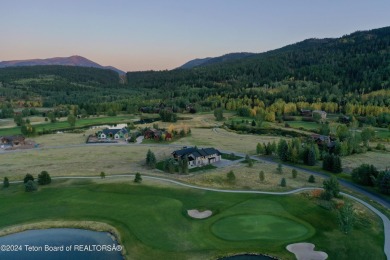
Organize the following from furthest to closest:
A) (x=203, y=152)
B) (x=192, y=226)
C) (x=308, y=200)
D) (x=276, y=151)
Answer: (x=276, y=151) → (x=203, y=152) → (x=308, y=200) → (x=192, y=226)

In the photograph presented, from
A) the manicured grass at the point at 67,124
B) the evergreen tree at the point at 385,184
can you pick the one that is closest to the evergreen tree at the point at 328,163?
the evergreen tree at the point at 385,184

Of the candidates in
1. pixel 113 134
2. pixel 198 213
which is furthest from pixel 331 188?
pixel 113 134

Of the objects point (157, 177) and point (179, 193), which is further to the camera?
point (157, 177)

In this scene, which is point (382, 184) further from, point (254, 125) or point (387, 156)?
point (254, 125)

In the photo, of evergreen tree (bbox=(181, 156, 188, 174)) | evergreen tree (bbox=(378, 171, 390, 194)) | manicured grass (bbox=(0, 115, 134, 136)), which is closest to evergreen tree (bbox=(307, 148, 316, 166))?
evergreen tree (bbox=(378, 171, 390, 194))

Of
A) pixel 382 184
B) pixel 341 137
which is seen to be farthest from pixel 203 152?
pixel 341 137

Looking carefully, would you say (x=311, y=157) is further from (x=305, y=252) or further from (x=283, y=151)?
(x=305, y=252)
